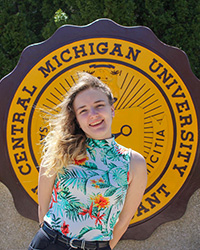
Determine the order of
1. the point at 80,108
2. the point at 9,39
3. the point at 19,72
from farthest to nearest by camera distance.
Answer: the point at 9,39 < the point at 19,72 < the point at 80,108

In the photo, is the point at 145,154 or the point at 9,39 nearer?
the point at 145,154

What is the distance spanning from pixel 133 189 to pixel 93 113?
1.46ft

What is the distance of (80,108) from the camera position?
1.82 m

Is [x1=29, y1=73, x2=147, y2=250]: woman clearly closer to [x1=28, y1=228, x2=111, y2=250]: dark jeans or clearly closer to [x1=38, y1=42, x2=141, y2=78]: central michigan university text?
[x1=28, y1=228, x2=111, y2=250]: dark jeans

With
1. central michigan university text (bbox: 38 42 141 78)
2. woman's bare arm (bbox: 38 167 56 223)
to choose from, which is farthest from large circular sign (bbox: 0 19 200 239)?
woman's bare arm (bbox: 38 167 56 223)

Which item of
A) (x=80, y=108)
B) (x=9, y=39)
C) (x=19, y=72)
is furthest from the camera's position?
(x=9, y=39)

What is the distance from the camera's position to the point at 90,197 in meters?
1.72

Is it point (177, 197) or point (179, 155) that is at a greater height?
point (179, 155)

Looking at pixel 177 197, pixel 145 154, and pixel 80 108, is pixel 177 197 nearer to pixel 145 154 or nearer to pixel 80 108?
pixel 145 154

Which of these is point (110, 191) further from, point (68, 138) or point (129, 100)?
point (129, 100)

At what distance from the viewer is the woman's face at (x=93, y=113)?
1780 mm

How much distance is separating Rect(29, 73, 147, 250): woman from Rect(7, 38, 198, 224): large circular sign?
3.56ft

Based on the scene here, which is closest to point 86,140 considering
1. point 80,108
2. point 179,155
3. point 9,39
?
point 80,108

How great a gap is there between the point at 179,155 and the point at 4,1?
2.88m
